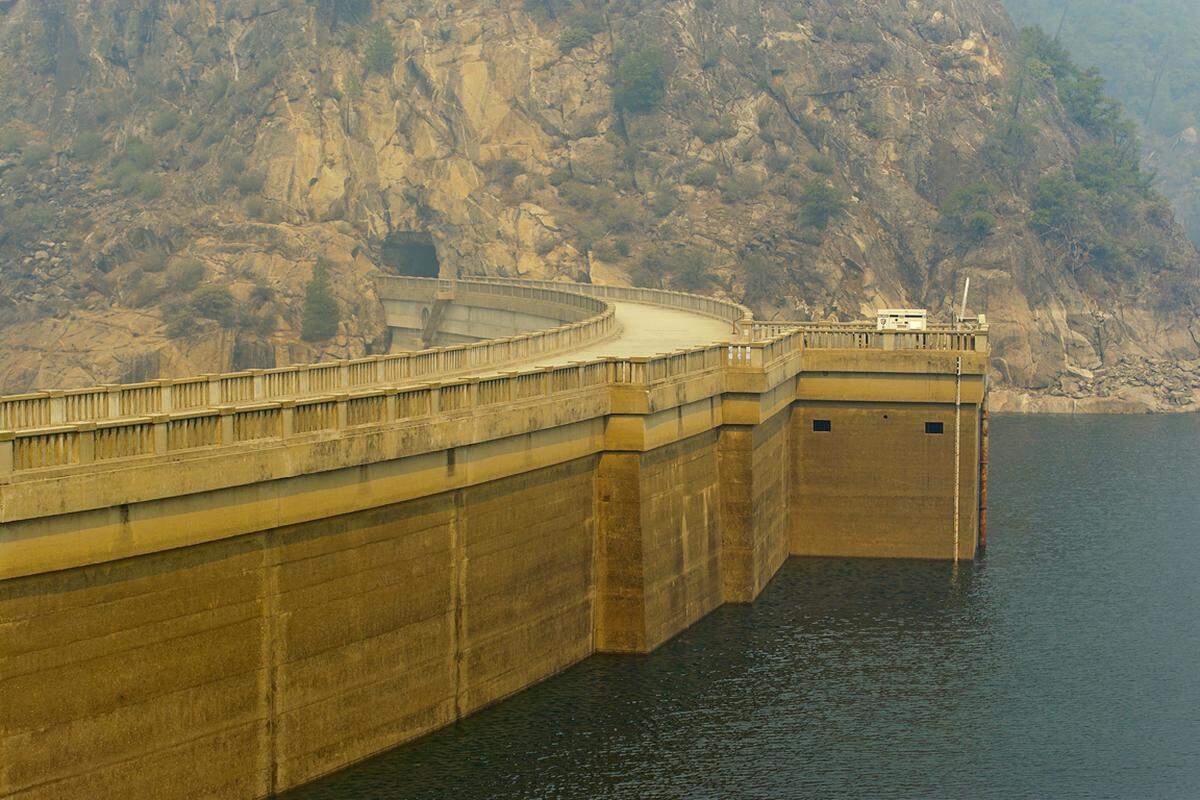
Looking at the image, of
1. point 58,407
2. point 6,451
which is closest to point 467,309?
point 58,407

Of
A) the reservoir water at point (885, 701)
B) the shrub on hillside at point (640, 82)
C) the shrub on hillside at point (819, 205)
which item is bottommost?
the reservoir water at point (885, 701)

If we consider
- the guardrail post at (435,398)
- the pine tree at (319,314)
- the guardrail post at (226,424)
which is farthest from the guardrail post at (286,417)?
the pine tree at (319,314)

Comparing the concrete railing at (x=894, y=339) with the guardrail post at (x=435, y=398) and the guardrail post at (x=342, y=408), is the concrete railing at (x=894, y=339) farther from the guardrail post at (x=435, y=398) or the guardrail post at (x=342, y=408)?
the guardrail post at (x=342, y=408)

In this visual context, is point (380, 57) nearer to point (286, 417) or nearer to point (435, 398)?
point (435, 398)

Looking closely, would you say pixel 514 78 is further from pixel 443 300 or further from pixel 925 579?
pixel 925 579

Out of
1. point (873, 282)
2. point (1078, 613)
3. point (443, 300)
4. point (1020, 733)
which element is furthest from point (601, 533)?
point (873, 282)

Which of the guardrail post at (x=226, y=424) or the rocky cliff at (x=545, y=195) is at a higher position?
the rocky cliff at (x=545, y=195)
